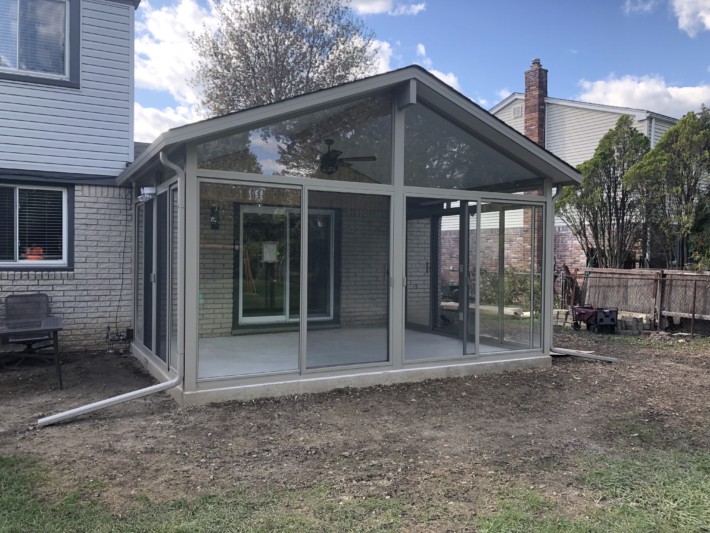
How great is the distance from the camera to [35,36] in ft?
26.2

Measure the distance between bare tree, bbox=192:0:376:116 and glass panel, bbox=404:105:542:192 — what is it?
12.1m

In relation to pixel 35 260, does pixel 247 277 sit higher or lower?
lower

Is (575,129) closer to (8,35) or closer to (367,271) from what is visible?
(367,271)

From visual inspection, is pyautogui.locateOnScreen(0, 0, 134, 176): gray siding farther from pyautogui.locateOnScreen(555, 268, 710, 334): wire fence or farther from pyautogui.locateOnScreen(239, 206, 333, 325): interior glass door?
pyautogui.locateOnScreen(555, 268, 710, 334): wire fence

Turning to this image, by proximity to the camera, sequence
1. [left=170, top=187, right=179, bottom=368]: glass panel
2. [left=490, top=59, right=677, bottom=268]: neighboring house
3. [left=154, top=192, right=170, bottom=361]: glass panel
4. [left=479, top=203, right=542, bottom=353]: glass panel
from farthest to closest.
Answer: [left=490, top=59, right=677, bottom=268]: neighboring house < [left=479, top=203, right=542, bottom=353]: glass panel < [left=154, top=192, right=170, bottom=361]: glass panel < [left=170, top=187, right=179, bottom=368]: glass panel

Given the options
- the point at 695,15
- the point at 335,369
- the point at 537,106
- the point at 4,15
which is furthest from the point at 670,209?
the point at 4,15

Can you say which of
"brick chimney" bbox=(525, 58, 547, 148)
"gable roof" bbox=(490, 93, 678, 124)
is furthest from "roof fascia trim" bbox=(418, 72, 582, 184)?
"brick chimney" bbox=(525, 58, 547, 148)

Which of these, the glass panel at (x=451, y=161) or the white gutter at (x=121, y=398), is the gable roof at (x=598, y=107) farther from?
the white gutter at (x=121, y=398)

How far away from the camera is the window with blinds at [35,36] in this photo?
786 centimetres

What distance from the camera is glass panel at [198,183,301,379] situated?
5766 mm

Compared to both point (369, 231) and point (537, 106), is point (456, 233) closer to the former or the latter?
point (369, 231)

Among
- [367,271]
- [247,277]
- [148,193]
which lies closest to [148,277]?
[148,193]

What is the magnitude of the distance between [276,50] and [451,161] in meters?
13.3

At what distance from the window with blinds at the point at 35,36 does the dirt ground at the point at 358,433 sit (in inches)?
166
